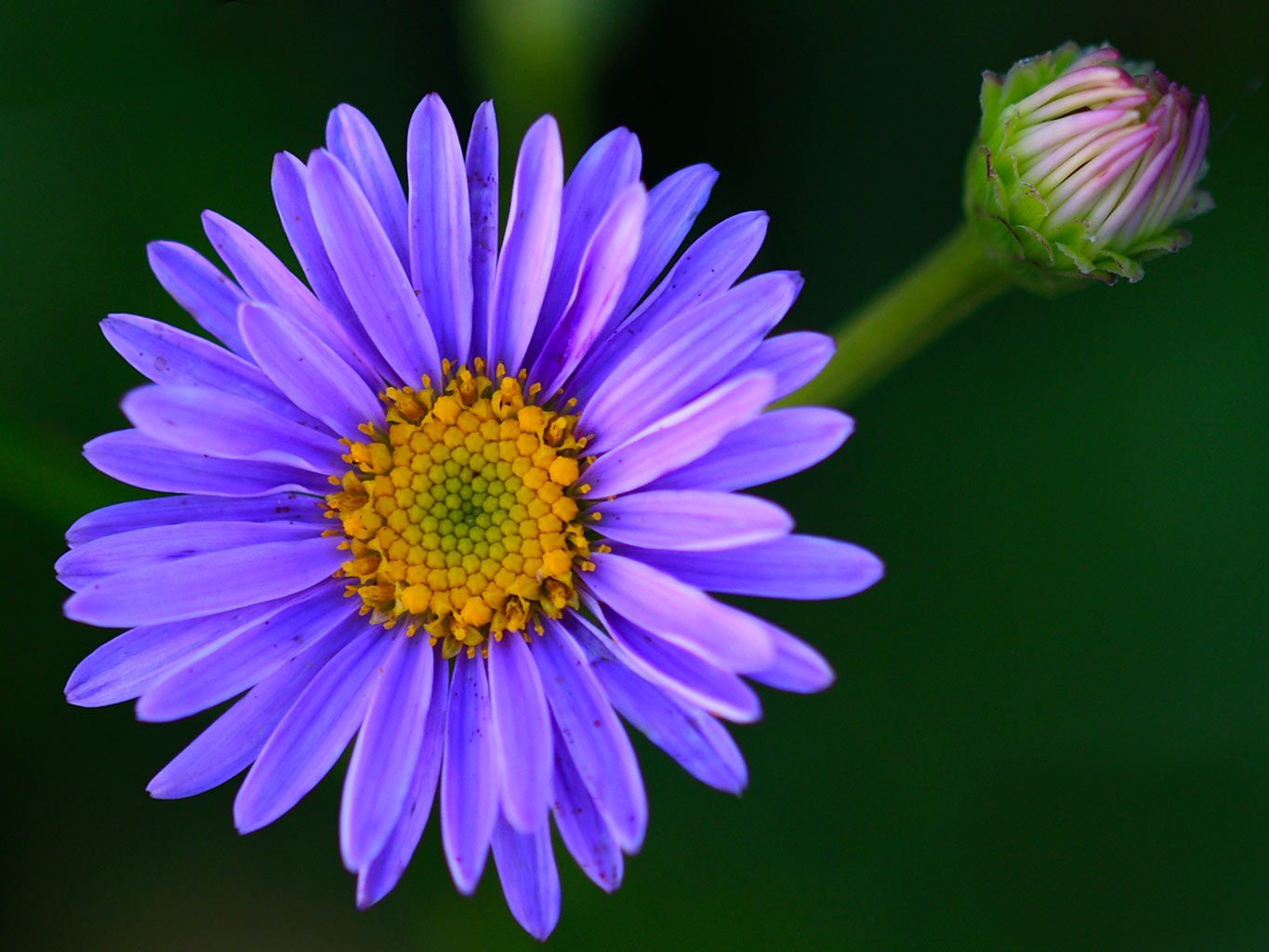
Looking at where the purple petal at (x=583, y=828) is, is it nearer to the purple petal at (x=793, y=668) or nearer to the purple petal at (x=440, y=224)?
the purple petal at (x=793, y=668)

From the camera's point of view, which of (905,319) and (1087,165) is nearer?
(1087,165)

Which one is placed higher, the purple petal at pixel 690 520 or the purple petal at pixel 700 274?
the purple petal at pixel 700 274

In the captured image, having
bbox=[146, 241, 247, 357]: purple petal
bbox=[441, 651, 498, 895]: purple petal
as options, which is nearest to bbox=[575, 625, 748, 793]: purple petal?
bbox=[441, 651, 498, 895]: purple petal

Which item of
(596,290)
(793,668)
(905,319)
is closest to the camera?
(793,668)

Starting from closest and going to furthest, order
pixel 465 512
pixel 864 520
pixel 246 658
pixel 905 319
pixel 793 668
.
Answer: pixel 793 668 → pixel 246 658 → pixel 465 512 → pixel 905 319 → pixel 864 520

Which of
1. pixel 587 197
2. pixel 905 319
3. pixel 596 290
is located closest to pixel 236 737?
pixel 596 290

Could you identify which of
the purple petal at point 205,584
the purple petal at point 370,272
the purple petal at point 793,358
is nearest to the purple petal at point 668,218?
the purple petal at point 793,358

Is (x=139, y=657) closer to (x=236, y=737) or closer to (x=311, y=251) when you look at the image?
(x=236, y=737)
